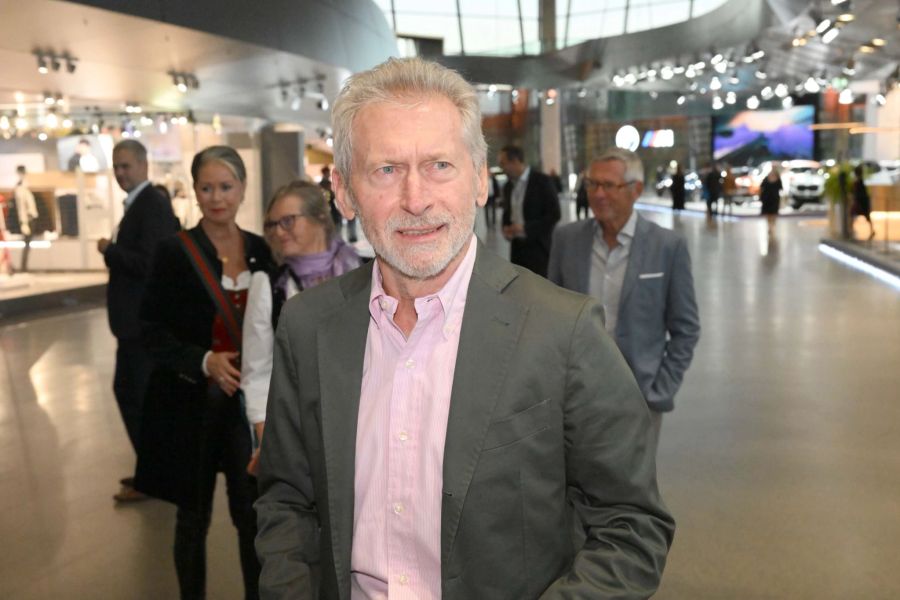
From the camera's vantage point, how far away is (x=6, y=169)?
51.9ft

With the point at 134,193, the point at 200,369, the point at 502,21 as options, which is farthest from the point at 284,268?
the point at 502,21

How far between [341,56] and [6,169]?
5792 mm

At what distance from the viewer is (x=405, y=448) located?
69.3 inches

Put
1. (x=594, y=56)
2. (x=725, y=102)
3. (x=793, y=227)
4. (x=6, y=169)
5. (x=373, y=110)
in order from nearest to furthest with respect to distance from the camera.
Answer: (x=373, y=110) < (x=6, y=169) < (x=793, y=227) < (x=594, y=56) < (x=725, y=102)

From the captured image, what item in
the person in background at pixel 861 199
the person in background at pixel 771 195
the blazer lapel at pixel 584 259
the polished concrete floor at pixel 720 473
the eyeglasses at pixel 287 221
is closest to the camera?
the eyeglasses at pixel 287 221

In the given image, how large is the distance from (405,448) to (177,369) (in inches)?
80.4

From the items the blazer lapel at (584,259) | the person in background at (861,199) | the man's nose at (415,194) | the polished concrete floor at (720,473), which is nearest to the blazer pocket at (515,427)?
the man's nose at (415,194)

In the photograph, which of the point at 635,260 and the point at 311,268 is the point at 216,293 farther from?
the point at 635,260

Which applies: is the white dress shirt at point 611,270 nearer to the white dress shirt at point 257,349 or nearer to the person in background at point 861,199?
the white dress shirt at point 257,349

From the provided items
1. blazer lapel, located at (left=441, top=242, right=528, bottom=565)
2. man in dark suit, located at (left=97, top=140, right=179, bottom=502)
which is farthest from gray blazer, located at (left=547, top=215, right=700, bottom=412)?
man in dark suit, located at (left=97, top=140, right=179, bottom=502)

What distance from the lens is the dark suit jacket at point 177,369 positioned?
3643 millimetres

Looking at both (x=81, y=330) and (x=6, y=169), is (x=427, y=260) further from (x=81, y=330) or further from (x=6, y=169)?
(x=6, y=169)

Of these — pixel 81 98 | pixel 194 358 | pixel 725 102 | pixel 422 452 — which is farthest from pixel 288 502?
pixel 725 102

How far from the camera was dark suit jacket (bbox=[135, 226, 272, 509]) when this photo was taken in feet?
12.0
